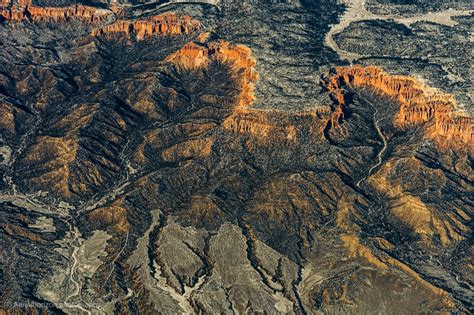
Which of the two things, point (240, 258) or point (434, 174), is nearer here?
point (240, 258)

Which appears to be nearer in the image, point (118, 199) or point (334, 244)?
point (334, 244)

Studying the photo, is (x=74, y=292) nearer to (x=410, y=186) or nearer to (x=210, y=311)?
(x=210, y=311)

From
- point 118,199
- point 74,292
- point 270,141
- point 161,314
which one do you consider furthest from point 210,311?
point 270,141

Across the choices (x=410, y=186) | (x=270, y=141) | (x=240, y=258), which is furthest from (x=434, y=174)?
(x=240, y=258)

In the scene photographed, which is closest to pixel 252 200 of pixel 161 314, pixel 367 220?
pixel 367 220

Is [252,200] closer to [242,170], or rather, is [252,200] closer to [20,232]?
[242,170]

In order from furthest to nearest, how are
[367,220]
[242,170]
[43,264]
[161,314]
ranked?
[242,170]
[367,220]
[43,264]
[161,314]

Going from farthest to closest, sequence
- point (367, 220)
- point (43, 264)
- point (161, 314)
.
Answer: point (367, 220) → point (43, 264) → point (161, 314)

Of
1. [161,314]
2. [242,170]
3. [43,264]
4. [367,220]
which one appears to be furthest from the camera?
[242,170]

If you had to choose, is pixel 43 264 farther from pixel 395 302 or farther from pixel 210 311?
pixel 395 302
